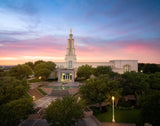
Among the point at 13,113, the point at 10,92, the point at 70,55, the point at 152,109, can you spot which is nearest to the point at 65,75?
the point at 70,55

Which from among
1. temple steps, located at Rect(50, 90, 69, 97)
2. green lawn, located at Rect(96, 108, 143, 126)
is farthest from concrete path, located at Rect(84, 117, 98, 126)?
temple steps, located at Rect(50, 90, 69, 97)

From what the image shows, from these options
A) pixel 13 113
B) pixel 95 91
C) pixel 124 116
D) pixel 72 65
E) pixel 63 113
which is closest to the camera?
pixel 13 113

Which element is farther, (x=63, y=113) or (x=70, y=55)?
(x=70, y=55)

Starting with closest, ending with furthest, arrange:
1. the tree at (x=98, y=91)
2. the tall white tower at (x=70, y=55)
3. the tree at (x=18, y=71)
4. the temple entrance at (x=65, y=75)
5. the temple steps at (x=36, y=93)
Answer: the tree at (x=98, y=91), the temple steps at (x=36, y=93), the tree at (x=18, y=71), the temple entrance at (x=65, y=75), the tall white tower at (x=70, y=55)

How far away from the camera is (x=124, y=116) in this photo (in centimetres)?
1875

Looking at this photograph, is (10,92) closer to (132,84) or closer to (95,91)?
(95,91)

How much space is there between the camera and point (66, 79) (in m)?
48.3

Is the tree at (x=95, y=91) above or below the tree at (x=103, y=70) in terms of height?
below

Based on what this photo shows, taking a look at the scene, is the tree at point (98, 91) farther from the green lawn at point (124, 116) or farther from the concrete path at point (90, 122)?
the concrete path at point (90, 122)

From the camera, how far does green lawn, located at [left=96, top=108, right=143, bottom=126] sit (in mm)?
17059

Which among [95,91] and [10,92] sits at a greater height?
[10,92]

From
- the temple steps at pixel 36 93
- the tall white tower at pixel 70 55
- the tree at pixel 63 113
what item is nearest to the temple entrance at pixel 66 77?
the tall white tower at pixel 70 55

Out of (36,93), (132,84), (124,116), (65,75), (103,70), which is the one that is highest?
(103,70)

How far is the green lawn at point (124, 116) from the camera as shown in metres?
17.1
